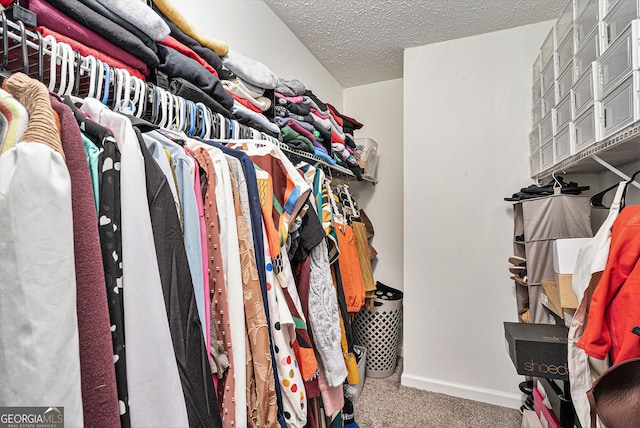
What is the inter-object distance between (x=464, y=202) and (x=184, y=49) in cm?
171

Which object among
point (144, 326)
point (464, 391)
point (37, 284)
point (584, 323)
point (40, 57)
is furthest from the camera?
point (464, 391)

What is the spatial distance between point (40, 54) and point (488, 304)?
2188 millimetres

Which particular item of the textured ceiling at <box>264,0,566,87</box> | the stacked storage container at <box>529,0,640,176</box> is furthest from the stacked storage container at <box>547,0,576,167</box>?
the textured ceiling at <box>264,0,566,87</box>

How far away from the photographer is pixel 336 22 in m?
1.80

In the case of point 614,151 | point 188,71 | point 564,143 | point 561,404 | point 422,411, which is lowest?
point 422,411

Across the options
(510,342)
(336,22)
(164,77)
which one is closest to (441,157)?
(336,22)

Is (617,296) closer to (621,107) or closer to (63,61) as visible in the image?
(621,107)

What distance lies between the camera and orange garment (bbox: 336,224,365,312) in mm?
1602

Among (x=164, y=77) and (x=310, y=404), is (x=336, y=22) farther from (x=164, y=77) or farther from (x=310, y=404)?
(x=310, y=404)

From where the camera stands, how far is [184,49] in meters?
0.98

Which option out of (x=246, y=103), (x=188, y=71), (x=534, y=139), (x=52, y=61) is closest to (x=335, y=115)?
(x=246, y=103)

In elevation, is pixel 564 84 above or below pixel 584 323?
above

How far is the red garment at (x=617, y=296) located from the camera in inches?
27.9

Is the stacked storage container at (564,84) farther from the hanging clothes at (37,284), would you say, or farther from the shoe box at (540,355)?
the hanging clothes at (37,284)
